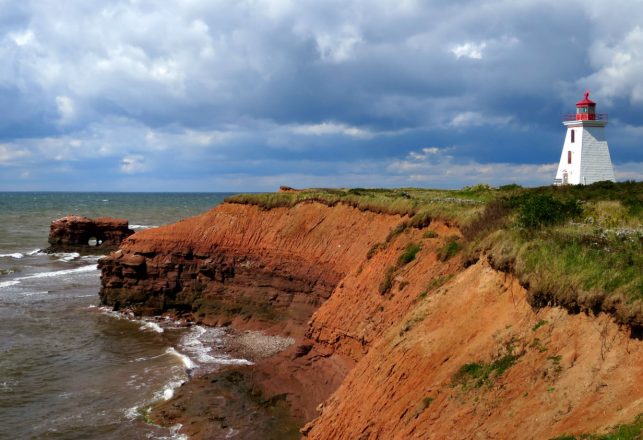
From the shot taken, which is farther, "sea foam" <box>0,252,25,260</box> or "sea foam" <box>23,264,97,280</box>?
"sea foam" <box>0,252,25,260</box>

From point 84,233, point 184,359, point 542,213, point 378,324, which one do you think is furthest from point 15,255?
point 542,213

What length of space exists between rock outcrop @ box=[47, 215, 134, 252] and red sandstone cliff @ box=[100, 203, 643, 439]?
29.1 metres

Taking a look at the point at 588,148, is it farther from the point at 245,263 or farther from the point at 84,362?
the point at 84,362

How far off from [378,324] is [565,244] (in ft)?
23.6

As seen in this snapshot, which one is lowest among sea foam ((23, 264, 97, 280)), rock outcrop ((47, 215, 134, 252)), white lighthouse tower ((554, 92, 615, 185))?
sea foam ((23, 264, 97, 280))

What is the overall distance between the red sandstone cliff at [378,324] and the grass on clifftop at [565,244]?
375mm

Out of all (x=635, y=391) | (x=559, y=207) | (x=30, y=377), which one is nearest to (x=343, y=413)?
(x=635, y=391)

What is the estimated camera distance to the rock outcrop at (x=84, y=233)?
2429 inches

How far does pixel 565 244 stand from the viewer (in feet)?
39.0

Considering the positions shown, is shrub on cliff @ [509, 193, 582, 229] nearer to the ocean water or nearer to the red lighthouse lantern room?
the ocean water

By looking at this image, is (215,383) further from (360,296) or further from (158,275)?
(158,275)

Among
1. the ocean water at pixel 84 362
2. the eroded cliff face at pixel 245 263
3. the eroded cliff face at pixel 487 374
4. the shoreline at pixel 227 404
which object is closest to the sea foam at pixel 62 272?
the ocean water at pixel 84 362

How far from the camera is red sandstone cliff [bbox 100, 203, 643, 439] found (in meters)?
8.82

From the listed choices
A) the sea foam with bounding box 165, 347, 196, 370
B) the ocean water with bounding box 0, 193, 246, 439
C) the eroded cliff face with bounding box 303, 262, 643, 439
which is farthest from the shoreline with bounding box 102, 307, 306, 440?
the eroded cliff face with bounding box 303, 262, 643, 439
